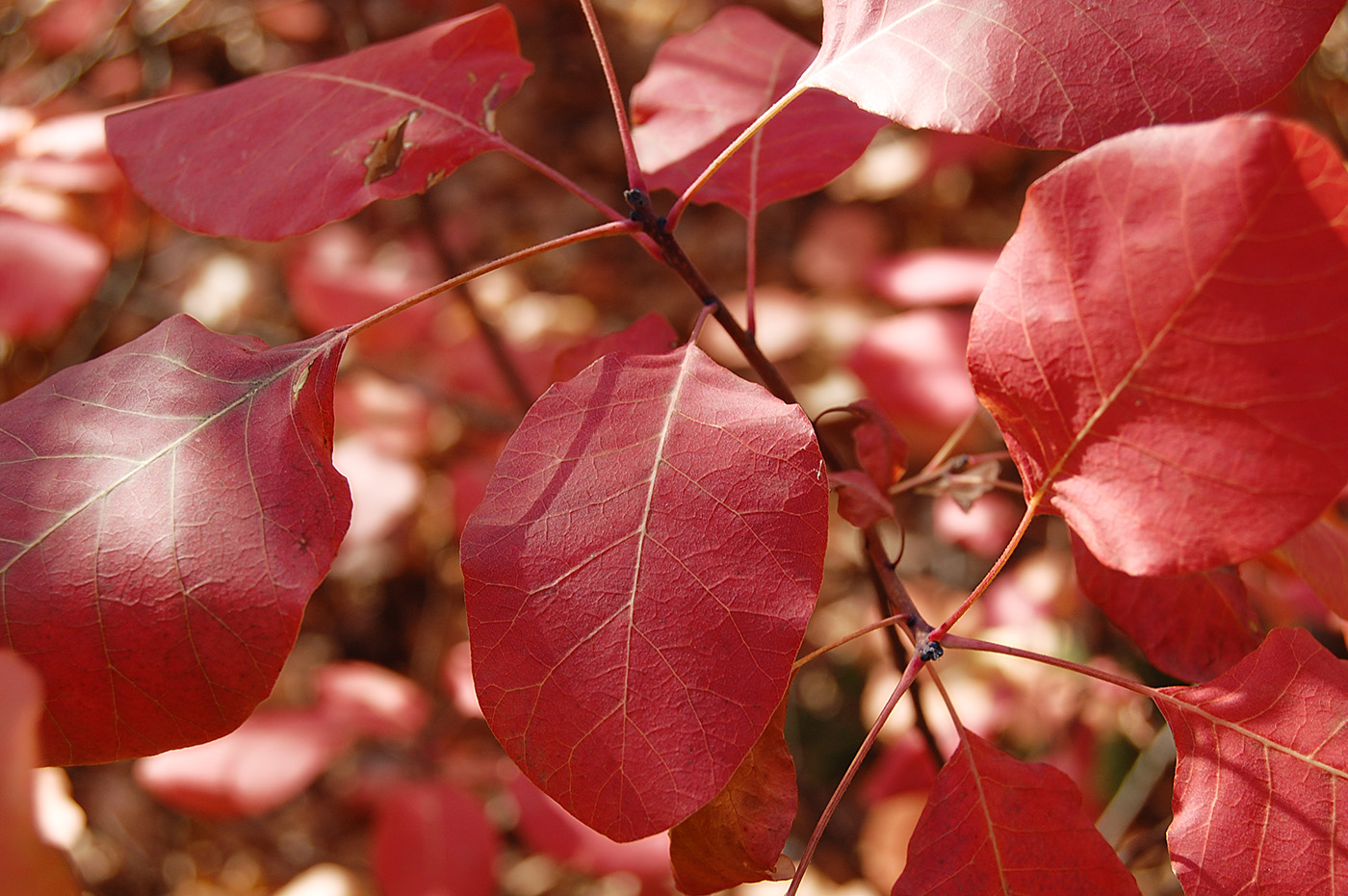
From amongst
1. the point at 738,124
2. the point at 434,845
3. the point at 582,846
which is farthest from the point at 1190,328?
the point at 434,845

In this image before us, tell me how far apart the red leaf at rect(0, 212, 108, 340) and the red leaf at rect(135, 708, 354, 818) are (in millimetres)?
569

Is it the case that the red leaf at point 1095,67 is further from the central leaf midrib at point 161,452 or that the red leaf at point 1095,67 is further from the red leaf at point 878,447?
the central leaf midrib at point 161,452

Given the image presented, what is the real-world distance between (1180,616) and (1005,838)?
0.21 metres

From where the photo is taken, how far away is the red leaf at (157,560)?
0.42 metres

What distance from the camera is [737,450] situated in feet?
1.45

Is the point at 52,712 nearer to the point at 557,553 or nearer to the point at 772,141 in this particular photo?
the point at 557,553

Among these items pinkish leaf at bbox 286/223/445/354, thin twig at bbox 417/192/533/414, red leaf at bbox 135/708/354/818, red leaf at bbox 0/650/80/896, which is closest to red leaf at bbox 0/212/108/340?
pinkish leaf at bbox 286/223/445/354

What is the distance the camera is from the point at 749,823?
1.55 ft

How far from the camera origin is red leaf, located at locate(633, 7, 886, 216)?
65 centimetres

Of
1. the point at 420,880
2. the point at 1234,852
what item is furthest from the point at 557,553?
the point at 420,880

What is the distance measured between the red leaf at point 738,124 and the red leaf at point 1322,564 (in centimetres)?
37

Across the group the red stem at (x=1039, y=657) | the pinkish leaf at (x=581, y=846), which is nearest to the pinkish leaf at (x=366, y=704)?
the pinkish leaf at (x=581, y=846)

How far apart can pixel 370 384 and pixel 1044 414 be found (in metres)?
1.50

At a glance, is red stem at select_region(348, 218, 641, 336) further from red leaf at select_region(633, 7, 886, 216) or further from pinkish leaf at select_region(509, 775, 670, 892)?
pinkish leaf at select_region(509, 775, 670, 892)
